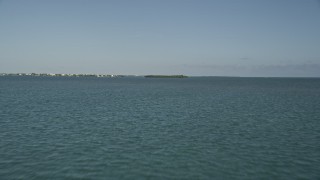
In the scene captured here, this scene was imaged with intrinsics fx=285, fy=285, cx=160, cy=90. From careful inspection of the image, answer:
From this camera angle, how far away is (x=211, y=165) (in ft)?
76.0

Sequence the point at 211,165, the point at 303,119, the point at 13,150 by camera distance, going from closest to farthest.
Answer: the point at 211,165 < the point at 13,150 < the point at 303,119

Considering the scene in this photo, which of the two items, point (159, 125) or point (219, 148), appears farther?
point (159, 125)

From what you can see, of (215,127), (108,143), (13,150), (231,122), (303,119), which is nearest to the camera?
(13,150)

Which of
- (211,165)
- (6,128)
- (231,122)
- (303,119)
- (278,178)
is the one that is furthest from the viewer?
(303,119)

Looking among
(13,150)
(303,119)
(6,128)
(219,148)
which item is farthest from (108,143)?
(303,119)

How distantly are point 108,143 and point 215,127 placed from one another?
15714 mm

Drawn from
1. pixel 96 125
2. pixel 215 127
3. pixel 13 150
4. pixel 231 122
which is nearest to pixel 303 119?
pixel 231 122

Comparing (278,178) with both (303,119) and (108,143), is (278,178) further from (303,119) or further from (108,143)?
(303,119)

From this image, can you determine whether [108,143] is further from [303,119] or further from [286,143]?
[303,119]

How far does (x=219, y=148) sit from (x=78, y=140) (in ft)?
48.7

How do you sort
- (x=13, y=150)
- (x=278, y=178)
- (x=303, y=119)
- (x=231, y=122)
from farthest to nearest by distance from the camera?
(x=303, y=119), (x=231, y=122), (x=13, y=150), (x=278, y=178)

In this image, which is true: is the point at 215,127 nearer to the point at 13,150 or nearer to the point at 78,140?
the point at 78,140

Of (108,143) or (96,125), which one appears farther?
(96,125)

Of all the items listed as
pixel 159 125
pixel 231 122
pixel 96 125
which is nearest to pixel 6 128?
pixel 96 125
